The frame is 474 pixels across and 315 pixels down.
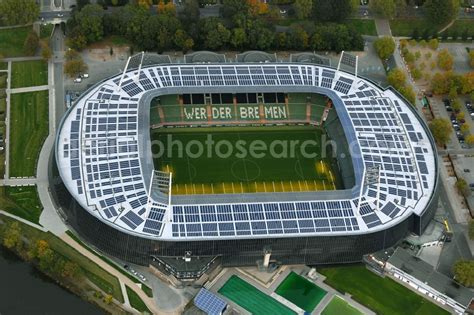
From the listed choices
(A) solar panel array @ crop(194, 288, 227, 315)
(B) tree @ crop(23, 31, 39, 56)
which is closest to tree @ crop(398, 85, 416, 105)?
(A) solar panel array @ crop(194, 288, 227, 315)

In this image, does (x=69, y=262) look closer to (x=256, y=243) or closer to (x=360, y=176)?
(x=256, y=243)

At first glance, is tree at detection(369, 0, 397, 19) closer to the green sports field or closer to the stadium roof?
the stadium roof

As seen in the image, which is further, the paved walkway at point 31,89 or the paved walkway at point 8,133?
the paved walkway at point 31,89

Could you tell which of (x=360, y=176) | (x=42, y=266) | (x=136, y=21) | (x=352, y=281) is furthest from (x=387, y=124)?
(x=42, y=266)

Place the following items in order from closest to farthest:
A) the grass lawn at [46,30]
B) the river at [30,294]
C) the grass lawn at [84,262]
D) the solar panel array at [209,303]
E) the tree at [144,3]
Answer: the solar panel array at [209,303] → the river at [30,294] → the grass lawn at [84,262] → the grass lawn at [46,30] → the tree at [144,3]

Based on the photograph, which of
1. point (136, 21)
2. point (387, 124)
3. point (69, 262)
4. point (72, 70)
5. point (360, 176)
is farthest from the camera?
point (136, 21)

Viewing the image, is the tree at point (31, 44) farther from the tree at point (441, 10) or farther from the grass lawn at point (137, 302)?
the tree at point (441, 10)

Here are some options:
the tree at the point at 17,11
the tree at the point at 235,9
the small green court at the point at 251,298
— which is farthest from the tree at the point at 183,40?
the small green court at the point at 251,298
